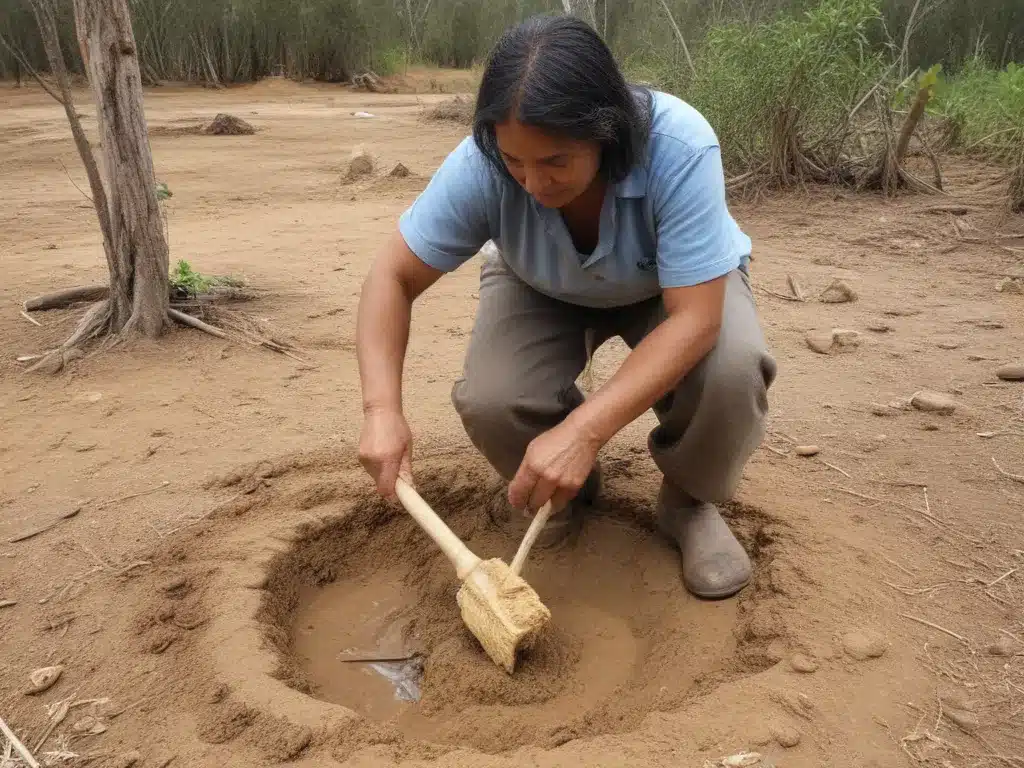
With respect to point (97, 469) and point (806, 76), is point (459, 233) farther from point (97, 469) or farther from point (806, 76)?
point (806, 76)

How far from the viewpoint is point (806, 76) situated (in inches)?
200

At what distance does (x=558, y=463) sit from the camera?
1.53 meters

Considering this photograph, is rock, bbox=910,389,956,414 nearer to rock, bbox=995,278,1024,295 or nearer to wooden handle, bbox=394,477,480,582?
rock, bbox=995,278,1024,295

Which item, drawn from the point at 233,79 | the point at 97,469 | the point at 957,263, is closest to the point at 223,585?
the point at 97,469

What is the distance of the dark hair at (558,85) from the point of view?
4.58ft

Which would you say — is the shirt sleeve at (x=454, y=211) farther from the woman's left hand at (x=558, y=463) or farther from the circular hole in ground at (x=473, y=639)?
the circular hole in ground at (x=473, y=639)

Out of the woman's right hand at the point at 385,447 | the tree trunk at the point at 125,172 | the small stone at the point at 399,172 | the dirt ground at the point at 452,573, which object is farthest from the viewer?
the small stone at the point at 399,172

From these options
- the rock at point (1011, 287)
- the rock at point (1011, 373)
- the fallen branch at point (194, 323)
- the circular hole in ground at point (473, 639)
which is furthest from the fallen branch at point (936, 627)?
the rock at point (1011, 287)

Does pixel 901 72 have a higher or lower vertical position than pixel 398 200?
higher

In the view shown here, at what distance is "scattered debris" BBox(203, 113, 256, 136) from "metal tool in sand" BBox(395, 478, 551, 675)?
9.80 meters

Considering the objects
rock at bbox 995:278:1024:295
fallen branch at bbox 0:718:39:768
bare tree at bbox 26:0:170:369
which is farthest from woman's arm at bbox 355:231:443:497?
rock at bbox 995:278:1024:295

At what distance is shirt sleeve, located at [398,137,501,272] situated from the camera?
68.4 inches

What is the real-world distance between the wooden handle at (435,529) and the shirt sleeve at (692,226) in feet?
2.11

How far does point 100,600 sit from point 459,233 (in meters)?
1.08
